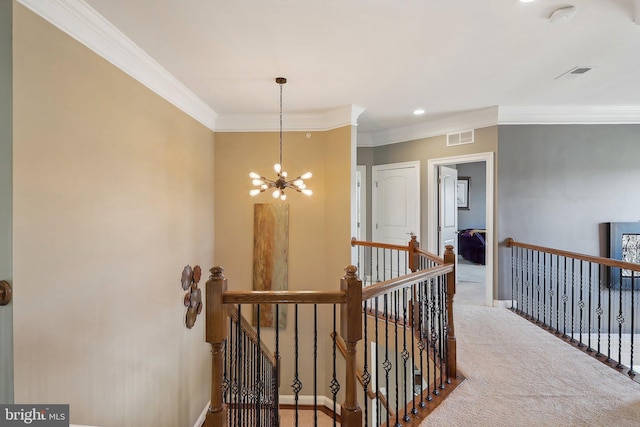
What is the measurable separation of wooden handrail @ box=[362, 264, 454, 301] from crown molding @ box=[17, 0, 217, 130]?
256cm

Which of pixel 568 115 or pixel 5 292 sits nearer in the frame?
pixel 5 292

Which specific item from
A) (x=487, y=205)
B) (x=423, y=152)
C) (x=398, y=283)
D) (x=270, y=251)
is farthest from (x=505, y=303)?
(x=270, y=251)

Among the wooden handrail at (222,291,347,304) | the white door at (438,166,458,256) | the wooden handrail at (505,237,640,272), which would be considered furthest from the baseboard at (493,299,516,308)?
the wooden handrail at (222,291,347,304)

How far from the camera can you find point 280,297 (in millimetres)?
1606

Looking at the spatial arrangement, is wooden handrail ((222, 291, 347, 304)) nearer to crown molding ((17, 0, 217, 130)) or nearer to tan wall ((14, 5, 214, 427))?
tan wall ((14, 5, 214, 427))

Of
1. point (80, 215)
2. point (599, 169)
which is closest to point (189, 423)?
point (80, 215)

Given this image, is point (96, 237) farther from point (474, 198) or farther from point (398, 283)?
point (474, 198)

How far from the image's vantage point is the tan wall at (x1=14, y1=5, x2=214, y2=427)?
172cm

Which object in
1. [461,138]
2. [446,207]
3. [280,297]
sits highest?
[461,138]

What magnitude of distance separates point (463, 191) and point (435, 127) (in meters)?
4.28

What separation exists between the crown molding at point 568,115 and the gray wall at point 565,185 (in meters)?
0.08

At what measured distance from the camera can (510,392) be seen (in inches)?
85.5

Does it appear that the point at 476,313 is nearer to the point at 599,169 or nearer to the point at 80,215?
the point at 599,169

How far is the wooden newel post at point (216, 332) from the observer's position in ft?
5.11
